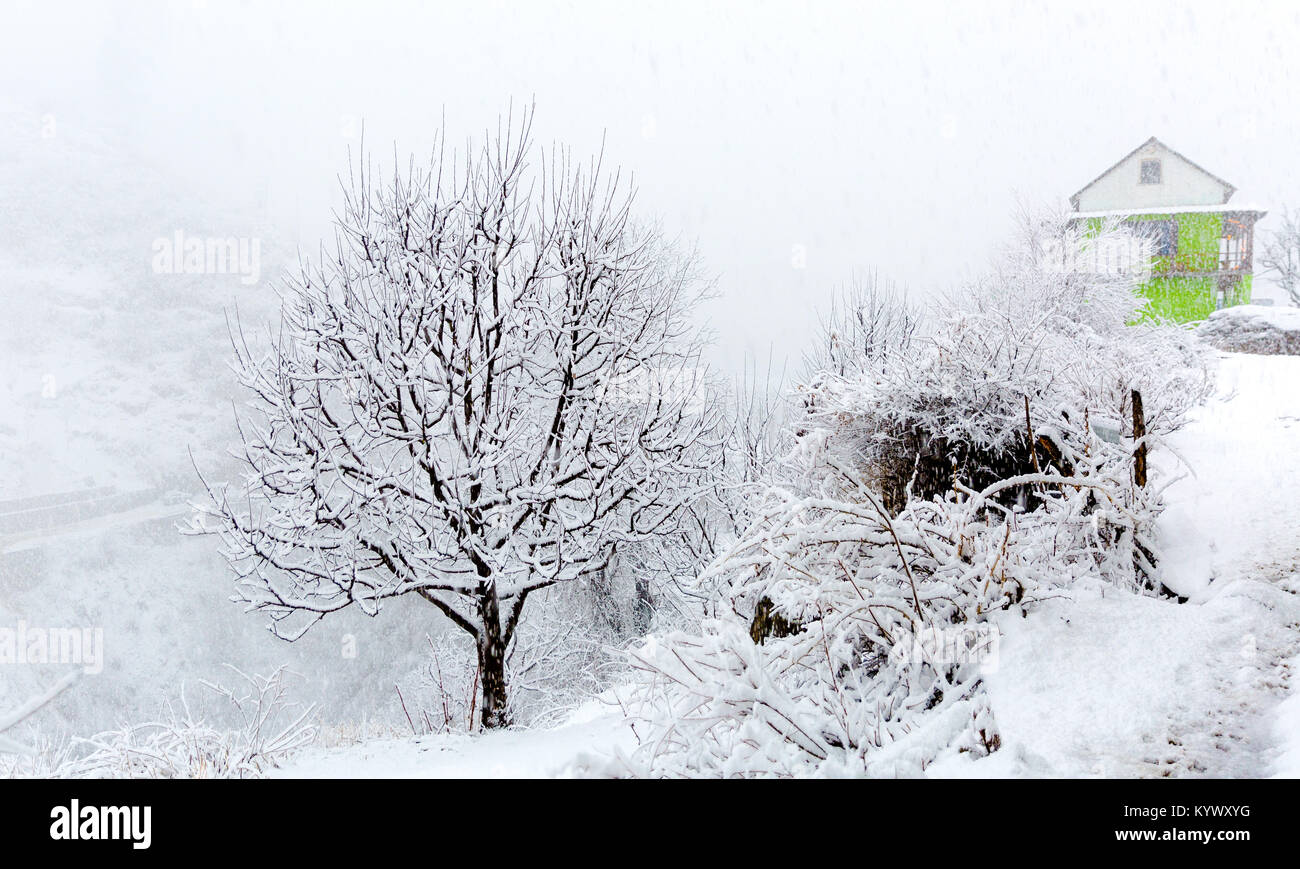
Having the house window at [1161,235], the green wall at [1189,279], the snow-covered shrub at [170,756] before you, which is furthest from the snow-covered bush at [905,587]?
the house window at [1161,235]

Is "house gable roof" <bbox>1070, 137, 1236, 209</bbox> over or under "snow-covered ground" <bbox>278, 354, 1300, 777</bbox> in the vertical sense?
over

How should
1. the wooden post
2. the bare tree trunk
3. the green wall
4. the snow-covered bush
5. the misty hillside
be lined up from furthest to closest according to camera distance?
the misty hillside < the green wall < the bare tree trunk < the wooden post < the snow-covered bush

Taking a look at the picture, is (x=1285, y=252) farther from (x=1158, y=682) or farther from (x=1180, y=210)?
(x=1158, y=682)

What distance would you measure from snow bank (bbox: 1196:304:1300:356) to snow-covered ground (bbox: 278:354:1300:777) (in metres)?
8.13

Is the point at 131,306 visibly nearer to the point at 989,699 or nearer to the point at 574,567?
the point at 574,567

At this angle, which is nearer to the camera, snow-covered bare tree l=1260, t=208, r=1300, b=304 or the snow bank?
snow-covered bare tree l=1260, t=208, r=1300, b=304

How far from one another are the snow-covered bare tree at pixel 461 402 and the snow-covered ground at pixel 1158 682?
2932 mm

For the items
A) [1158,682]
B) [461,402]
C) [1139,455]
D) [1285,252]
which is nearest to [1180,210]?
[1285,252]

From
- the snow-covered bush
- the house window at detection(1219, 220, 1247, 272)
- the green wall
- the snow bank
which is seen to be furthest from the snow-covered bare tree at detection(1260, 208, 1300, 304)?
the snow-covered bush

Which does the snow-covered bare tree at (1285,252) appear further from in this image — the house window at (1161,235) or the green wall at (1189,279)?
the house window at (1161,235)

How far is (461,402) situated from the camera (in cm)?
714

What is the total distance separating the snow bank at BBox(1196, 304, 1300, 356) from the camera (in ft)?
34.6

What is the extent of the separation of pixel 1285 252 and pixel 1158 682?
889 centimetres

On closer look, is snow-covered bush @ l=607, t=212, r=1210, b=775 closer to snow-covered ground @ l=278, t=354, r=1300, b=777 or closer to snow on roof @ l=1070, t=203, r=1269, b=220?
snow-covered ground @ l=278, t=354, r=1300, b=777
